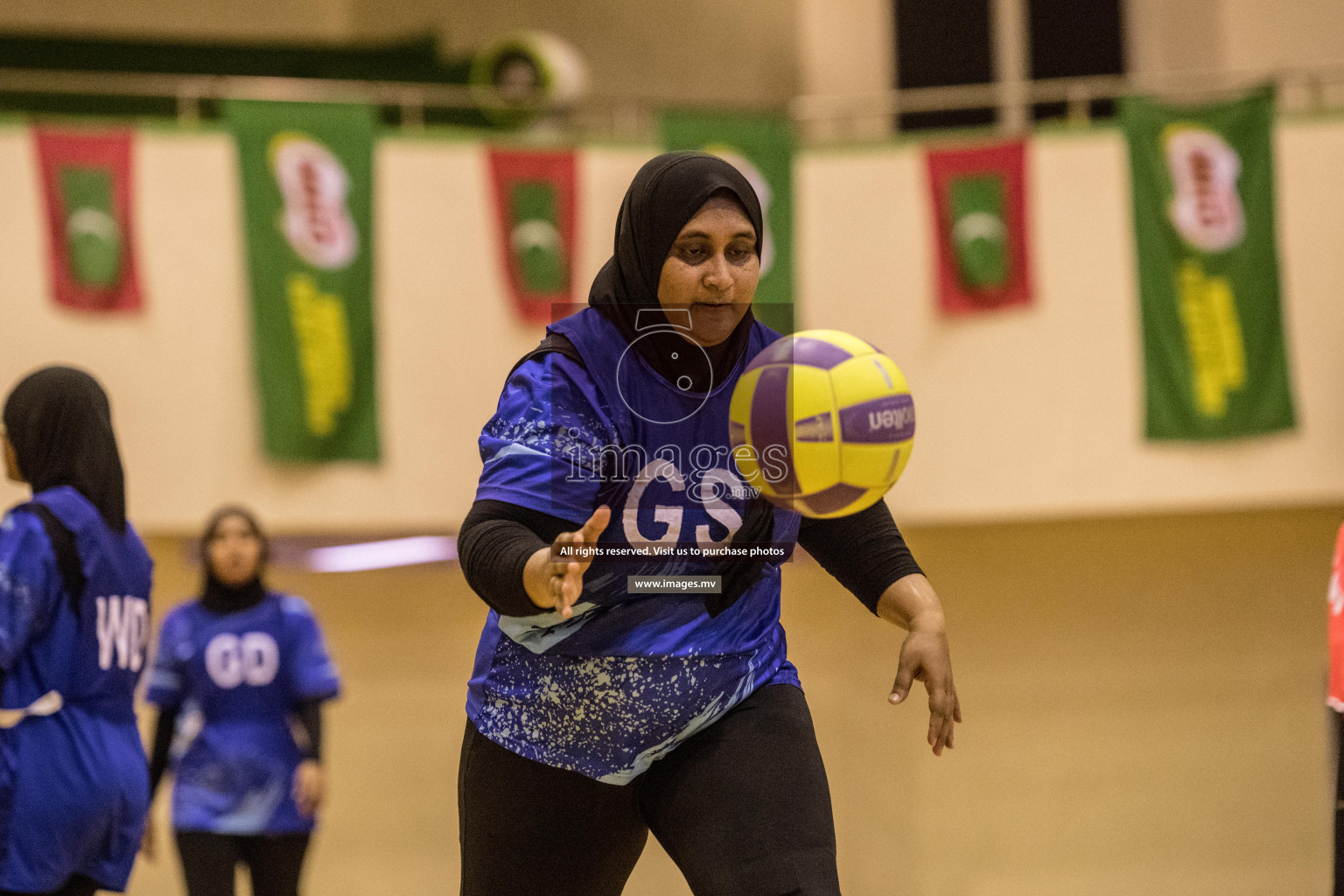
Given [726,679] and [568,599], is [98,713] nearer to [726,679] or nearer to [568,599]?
[726,679]

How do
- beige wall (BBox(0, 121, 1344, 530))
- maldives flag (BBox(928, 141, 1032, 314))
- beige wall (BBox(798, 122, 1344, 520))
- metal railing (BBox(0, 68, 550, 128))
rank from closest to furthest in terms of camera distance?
1. beige wall (BBox(0, 121, 1344, 530))
2. beige wall (BBox(798, 122, 1344, 520))
3. maldives flag (BBox(928, 141, 1032, 314))
4. metal railing (BBox(0, 68, 550, 128))

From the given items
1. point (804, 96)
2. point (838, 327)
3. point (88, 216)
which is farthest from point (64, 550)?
point (804, 96)

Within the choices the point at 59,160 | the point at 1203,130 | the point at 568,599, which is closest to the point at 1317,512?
the point at 1203,130

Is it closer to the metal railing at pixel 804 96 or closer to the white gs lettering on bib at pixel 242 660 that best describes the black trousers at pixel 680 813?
the white gs lettering on bib at pixel 242 660

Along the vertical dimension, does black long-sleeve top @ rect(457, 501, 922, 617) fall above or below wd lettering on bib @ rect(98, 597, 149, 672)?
above

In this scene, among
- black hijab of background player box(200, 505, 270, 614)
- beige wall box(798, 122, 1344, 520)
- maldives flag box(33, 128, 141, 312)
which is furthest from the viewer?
beige wall box(798, 122, 1344, 520)

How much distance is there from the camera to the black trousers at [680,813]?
2.10 metres

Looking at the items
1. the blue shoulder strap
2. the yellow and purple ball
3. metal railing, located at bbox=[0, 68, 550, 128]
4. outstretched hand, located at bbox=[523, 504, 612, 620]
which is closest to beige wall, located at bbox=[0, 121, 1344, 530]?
metal railing, located at bbox=[0, 68, 550, 128]

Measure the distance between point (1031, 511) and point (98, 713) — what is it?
6.27m

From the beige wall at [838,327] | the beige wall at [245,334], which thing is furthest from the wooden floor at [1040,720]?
the beige wall at [245,334]

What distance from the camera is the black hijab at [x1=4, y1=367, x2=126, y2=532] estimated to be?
3.43 meters

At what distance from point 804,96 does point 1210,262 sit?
11.2 ft

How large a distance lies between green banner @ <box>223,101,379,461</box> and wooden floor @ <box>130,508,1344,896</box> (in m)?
1.51

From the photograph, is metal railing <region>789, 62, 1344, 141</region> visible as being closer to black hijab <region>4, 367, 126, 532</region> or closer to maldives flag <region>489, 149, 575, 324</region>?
maldives flag <region>489, 149, 575, 324</region>
